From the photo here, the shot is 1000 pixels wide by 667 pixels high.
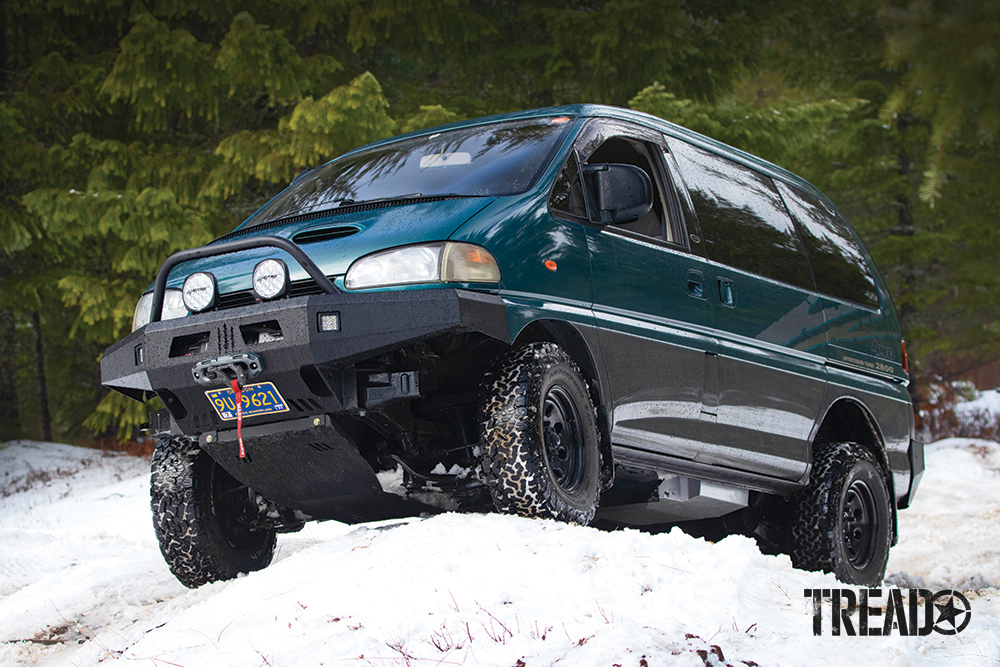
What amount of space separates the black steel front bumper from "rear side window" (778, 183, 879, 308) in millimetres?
3118

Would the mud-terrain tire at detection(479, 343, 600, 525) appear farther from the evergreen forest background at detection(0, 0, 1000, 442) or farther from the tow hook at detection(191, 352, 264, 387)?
the evergreen forest background at detection(0, 0, 1000, 442)

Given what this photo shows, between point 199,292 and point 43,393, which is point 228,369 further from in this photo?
point 43,393

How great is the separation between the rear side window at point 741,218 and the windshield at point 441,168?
3.25 ft

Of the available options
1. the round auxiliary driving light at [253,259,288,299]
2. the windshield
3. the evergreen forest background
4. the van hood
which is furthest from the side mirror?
the evergreen forest background

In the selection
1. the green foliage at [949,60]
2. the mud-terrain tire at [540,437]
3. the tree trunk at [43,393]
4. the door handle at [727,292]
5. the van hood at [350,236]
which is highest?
the green foliage at [949,60]

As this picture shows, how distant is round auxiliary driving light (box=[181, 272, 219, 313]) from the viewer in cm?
409

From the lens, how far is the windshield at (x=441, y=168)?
4.46 m

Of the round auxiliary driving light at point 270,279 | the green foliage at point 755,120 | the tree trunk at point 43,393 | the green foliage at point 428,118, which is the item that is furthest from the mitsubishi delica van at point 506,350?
the tree trunk at point 43,393

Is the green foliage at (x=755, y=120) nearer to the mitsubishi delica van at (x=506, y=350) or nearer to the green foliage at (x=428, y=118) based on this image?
the green foliage at (x=428, y=118)

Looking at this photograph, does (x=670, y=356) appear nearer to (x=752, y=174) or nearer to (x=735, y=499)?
(x=735, y=499)

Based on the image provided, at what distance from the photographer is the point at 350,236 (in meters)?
4.02

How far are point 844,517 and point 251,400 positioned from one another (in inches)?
152

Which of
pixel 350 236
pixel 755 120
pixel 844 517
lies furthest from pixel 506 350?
pixel 755 120

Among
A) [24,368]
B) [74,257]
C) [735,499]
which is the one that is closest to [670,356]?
[735,499]
